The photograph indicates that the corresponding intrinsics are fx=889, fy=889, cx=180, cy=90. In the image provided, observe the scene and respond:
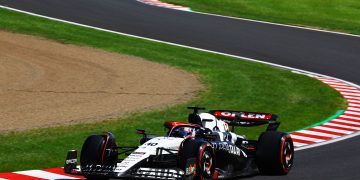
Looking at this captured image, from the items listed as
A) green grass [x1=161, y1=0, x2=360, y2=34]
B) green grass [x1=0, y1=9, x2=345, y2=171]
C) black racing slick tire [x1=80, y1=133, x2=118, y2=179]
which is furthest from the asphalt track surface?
black racing slick tire [x1=80, y1=133, x2=118, y2=179]

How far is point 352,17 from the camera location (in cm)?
4362

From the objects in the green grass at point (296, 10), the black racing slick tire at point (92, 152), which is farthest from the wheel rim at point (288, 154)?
the green grass at point (296, 10)

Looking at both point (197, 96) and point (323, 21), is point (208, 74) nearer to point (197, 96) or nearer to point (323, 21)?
point (197, 96)

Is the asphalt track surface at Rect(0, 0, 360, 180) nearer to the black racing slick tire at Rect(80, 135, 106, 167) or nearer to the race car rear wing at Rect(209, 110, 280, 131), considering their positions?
the race car rear wing at Rect(209, 110, 280, 131)

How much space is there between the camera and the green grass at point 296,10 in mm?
41875

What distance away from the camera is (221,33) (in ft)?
124

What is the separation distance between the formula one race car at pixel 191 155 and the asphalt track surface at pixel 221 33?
46.5 ft

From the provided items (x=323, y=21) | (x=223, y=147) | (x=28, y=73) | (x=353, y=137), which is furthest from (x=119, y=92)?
(x=323, y=21)

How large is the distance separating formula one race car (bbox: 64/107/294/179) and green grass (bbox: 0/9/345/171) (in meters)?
1.90

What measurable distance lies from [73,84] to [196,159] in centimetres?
1266

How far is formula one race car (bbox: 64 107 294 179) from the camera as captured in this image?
14180 millimetres

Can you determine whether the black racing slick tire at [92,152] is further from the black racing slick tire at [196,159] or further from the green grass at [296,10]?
the green grass at [296,10]

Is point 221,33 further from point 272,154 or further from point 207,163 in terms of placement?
point 207,163

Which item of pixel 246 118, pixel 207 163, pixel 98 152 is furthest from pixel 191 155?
pixel 246 118
